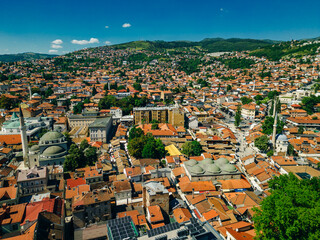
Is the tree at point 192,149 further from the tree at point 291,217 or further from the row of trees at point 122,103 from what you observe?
the row of trees at point 122,103

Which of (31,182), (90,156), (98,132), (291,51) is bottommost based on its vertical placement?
(90,156)

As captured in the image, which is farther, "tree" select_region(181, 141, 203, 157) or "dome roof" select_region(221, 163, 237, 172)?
"tree" select_region(181, 141, 203, 157)

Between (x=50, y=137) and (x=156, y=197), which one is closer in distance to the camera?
(x=156, y=197)

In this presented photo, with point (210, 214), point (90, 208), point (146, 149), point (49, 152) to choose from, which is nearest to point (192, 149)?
point (146, 149)

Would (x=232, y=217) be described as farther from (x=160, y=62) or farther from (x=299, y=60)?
(x=160, y=62)

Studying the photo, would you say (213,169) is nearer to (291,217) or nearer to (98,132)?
(291,217)

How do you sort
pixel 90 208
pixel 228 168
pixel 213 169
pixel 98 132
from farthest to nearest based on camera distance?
pixel 98 132 → pixel 228 168 → pixel 213 169 → pixel 90 208

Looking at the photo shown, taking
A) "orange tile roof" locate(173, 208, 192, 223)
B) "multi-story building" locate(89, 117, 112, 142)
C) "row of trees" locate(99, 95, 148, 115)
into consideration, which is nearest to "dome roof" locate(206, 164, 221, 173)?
"orange tile roof" locate(173, 208, 192, 223)

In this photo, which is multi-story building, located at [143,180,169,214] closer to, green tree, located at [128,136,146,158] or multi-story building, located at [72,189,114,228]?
multi-story building, located at [72,189,114,228]

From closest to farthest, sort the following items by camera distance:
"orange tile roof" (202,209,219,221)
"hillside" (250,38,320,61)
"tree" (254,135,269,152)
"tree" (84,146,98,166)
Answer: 1. "orange tile roof" (202,209,219,221)
2. "tree" (84,146,98,166)
3. "tree" (254,135,269,152)
4. "hillside" (250,38,320,61)

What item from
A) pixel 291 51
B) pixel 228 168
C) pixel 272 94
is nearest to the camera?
pixel 228 168

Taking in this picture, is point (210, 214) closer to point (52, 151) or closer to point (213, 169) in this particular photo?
point (213, 169)

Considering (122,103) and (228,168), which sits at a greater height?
(122,103)
